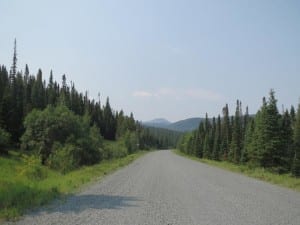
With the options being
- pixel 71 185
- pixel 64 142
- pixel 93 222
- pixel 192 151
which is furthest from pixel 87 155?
pixel 192 151

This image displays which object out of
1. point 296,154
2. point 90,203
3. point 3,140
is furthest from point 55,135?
point 90,203

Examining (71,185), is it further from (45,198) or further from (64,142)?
(64,142)

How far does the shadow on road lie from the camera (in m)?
10.6

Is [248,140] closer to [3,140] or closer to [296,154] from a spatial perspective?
[296,154]

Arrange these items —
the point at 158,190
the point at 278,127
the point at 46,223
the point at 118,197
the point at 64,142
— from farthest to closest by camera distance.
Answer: the point at 64,142, the point at 278,127, the point at 158,190, the point at 118,197, the point at 46,223

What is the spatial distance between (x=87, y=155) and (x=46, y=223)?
3841cm

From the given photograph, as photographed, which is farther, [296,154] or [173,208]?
[296,154]

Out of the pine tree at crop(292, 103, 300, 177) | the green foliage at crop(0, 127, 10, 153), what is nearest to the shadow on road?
the pine tree at crop(292, 103, 300, 177)

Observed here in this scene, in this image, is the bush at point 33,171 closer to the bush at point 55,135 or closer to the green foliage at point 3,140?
the bush at point 55,135

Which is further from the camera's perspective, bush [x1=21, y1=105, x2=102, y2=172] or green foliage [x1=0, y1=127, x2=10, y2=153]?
green foliage [x1=0, y1=127, x2=10, y2=153]

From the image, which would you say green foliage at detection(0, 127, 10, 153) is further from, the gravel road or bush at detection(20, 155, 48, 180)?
the gravel road

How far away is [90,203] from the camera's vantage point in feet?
38.7

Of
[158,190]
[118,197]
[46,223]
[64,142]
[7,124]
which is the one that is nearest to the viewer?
[46,223]

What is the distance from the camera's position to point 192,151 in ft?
357
